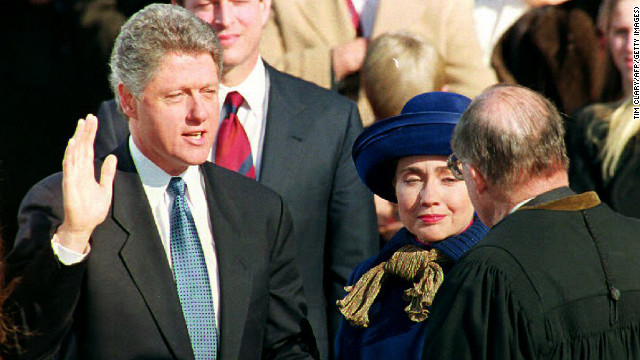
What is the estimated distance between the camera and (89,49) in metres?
5.63

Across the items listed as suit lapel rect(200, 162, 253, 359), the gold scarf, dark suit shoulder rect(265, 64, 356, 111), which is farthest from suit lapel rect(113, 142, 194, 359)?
dark suit shoulder rect(265, 64, 356, 111)

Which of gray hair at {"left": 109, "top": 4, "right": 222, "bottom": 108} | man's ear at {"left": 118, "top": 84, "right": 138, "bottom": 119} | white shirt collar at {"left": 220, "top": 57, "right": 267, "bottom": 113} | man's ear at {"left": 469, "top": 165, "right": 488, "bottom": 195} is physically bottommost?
man's ear at {"left": 469, "top": 165, "right": 488, "bottom": 195}

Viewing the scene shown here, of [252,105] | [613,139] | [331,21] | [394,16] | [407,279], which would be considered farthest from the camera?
[331,21]

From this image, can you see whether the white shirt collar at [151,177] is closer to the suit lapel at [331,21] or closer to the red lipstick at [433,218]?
the red lipstick at [433,218]

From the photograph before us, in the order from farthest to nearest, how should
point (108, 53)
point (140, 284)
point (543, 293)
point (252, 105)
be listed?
point (108, 53) → point (252, 105) → point (140, 284) → point (543, 293)

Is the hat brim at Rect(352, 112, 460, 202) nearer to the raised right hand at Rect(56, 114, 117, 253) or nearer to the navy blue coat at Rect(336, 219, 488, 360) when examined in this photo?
the navy blue coat at Rect(336, 219, 488, 360)

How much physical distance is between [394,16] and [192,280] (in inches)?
86.7

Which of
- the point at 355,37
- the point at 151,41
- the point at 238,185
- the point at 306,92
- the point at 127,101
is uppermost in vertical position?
the point at 151,41

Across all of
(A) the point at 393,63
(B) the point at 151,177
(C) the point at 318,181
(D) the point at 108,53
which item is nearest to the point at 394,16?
(A) the point at 393,63

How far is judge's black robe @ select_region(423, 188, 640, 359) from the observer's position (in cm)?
289

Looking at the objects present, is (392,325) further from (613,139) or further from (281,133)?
(613,139)

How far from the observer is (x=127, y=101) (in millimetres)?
3564

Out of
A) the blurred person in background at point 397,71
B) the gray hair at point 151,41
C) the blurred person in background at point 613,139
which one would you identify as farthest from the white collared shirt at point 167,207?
the blurred person in background at point 613,139

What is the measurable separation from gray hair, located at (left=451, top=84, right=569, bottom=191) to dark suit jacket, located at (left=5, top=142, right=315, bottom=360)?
868 mm
